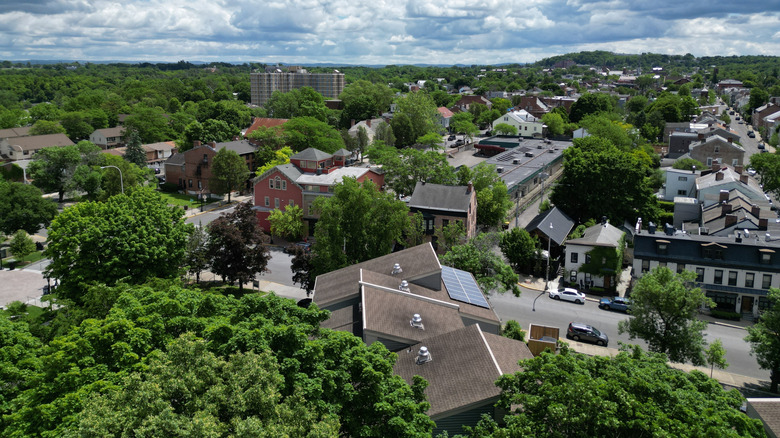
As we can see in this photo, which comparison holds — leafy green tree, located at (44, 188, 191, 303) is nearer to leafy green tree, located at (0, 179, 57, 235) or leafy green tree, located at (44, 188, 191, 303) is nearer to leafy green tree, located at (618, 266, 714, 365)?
leafy green tree, located at (0, 179, 57, 235)

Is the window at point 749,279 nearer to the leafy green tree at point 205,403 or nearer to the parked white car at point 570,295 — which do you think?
the parked white car at point 570,295

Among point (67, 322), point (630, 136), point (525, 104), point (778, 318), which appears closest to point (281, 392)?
point (67, 322)

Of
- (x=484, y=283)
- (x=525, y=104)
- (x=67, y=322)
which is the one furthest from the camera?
(x=525, y=104)

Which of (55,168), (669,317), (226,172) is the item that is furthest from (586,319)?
(55,168)

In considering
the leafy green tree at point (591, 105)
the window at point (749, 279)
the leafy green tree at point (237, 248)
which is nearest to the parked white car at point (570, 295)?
the window at point (749, 279)

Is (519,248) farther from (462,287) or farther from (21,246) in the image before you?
(21,246)

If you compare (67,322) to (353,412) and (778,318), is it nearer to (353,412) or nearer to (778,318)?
(353,412)

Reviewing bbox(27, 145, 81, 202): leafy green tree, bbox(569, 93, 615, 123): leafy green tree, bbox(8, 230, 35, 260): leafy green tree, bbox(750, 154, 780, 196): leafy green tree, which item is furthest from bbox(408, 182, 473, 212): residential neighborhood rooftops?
bbox(569, 93, 615, 123): leafy green tree

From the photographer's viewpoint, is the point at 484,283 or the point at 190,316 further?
the point at 484,283
